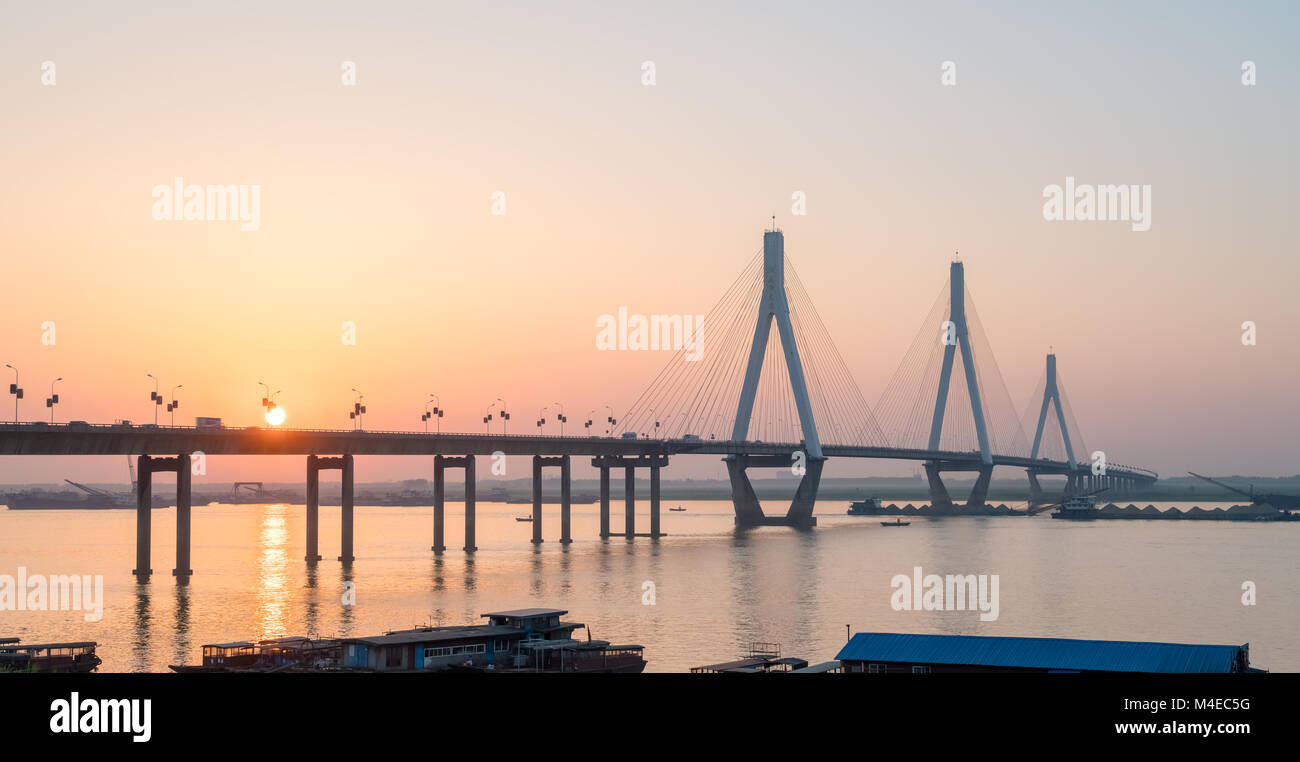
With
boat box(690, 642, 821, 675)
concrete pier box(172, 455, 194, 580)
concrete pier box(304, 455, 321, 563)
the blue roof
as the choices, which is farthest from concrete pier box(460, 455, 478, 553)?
the blue roof

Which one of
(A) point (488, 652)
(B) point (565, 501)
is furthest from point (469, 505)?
(A) point (488, 652)

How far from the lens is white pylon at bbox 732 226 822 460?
521ft

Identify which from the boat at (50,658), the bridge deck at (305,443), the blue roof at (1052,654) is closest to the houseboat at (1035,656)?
the blue roof at (1052,654)

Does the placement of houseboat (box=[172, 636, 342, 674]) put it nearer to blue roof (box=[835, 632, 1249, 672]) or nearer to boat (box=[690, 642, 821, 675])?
boat (box=[690, 642, 821, 675])

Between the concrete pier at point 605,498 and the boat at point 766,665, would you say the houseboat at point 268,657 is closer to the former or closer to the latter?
the boat at point 766,665

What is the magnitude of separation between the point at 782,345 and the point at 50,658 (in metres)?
118

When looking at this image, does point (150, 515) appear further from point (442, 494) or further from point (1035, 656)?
point (1035, 656)

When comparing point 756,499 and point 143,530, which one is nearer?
point 143,530

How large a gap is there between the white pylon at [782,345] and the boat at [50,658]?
107288 mm

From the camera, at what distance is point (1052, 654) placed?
41.2 metres

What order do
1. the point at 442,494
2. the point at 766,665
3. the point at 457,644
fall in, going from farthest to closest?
the point at 442,494
the point at 457,644
the point at 766,665

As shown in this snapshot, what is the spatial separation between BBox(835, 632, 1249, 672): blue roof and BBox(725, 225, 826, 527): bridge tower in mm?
113257

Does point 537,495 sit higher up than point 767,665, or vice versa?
point 767,665
